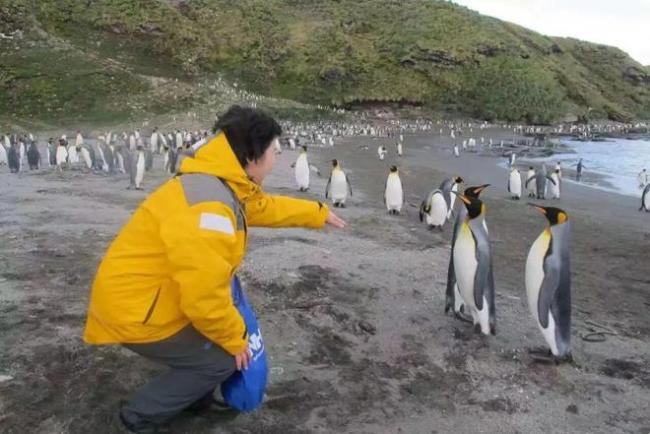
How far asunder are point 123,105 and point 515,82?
42970 mm

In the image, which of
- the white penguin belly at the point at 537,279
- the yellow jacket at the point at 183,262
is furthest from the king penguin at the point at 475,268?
the yellow jacket at the point at 183,262

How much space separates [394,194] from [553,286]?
6389 millimetres

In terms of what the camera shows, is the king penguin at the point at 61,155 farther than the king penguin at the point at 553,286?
Yes

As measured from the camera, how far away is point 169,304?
259 centimetres

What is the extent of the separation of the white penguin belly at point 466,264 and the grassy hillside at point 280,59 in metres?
30.7

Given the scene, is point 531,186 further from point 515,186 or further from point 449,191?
point 449,191

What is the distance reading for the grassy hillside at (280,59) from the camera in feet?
115

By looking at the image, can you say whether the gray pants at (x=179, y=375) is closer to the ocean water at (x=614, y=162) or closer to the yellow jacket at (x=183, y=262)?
the yellow jacket at (x=183, y=262)

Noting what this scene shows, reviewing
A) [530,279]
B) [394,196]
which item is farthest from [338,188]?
[530,279]

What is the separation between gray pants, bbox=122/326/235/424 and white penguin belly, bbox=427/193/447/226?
7002 mm

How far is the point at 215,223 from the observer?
7.89 ft

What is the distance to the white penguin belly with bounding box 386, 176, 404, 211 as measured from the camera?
10.9 metres

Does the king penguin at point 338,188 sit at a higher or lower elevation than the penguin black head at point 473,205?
lower

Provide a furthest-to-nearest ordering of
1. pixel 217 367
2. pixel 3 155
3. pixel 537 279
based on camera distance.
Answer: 1. pixel 3 155
2. pixel 537 279
3. pixel 217 367
